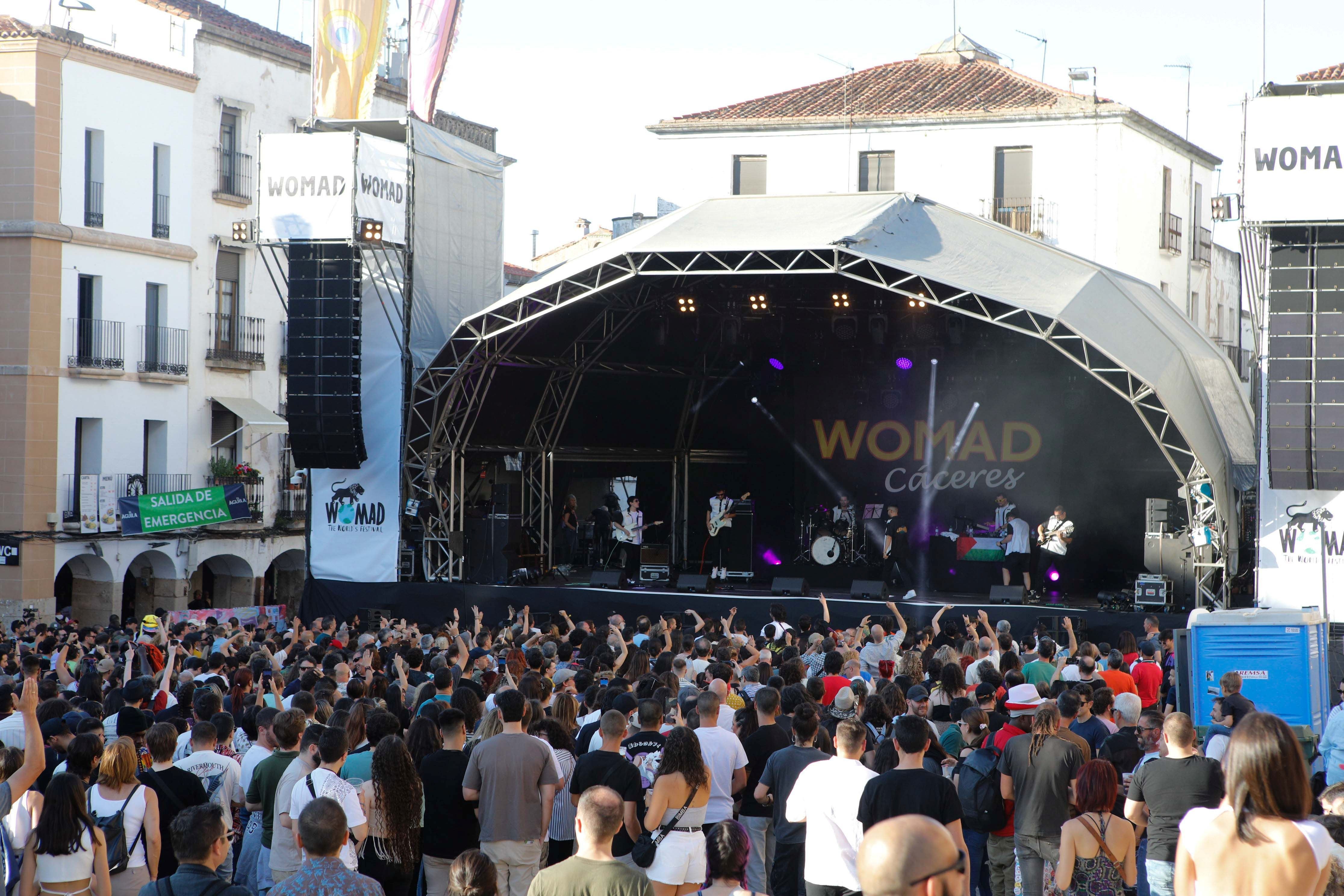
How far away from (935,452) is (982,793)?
13979 mm

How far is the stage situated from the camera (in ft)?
55.2

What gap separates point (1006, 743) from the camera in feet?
21.4

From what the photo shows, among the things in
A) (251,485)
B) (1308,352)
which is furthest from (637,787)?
(251,485)

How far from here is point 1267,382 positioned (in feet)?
44.3

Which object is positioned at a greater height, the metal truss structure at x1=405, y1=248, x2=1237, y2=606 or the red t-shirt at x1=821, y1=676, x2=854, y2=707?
the metal truss structure at x1=405, y1=248, x2=1237, y2=606

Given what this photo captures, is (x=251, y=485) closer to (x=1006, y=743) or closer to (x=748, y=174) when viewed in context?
(x=748, y=174)

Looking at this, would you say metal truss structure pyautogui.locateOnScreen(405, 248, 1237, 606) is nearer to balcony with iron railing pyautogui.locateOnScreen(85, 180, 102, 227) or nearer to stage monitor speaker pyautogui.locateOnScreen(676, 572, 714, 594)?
stage monitor speaker pyautogui.locateOnScreen(676, 572, 714, 594)

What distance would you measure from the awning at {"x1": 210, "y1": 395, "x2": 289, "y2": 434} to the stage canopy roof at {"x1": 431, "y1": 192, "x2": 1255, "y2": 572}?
980 cm

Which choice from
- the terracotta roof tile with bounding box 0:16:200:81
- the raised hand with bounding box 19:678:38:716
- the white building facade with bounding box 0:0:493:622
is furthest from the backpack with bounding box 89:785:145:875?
the terracotta roof tile with bounding box 0:16:200:81

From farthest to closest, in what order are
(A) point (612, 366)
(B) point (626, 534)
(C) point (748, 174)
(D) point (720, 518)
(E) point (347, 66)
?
(C) point (748, 174), (A) point (612, 366), (B) point (626, 534), (D) point (720, 518), (E) point (347, 66)

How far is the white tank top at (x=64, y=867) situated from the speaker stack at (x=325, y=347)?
12.7m

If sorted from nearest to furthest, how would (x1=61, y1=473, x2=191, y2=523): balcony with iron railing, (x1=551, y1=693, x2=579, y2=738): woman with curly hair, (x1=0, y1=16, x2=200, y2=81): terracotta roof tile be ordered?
(x1=551, y1=693, x2=579, y2=738): woman with curly hair, (x1=0, y1=16, x2=200, y2=81): terracotta roof tile, (x1=61, y1=473, x2=191, y2=523): balcony with iron railing

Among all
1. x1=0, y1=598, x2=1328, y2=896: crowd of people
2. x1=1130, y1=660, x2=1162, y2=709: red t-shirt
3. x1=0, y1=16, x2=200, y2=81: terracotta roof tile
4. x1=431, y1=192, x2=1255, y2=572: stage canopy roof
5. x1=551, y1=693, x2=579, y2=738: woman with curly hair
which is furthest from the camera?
x1=0, y1=16, x2=200, y2=81: terracotta roof tile

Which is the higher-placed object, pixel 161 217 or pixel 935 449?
pixel 161 217
